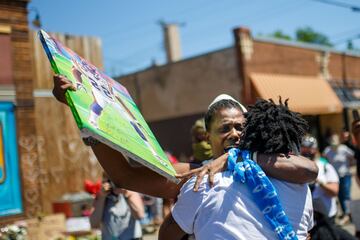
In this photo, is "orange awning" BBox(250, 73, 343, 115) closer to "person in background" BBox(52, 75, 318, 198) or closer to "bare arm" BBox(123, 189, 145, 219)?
"bare arm" BBox(123, 189, 145, 219)

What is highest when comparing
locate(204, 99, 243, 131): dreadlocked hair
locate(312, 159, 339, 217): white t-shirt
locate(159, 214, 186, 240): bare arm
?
locate(204, 99, 243, 131): dreadlocked hair

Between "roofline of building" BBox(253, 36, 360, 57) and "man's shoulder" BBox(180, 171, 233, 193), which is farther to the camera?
"roofline of building" BBox(253, 36, 360, 57)

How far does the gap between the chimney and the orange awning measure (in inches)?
333

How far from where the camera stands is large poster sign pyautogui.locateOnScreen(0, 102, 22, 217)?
8734mm

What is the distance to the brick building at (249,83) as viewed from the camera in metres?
18.1

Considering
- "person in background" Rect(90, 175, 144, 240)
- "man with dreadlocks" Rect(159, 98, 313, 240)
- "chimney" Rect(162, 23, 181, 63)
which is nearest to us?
"man with dreadlocks" Rect(159, 98, 313, 240)

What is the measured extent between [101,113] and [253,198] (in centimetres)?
67

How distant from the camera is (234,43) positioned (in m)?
18.0

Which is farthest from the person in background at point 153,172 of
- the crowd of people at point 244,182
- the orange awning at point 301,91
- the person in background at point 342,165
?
the orange awning at point 301,91

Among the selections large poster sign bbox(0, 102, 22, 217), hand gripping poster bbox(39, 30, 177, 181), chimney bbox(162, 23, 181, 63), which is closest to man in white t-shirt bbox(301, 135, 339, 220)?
hand gripping poster bbox(39, 30, 177, 181)

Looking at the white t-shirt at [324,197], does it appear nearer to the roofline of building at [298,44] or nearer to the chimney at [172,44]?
the roofline of building at [298,44]

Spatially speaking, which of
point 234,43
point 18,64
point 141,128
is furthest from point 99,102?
point 234,43

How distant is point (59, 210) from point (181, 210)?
832cm

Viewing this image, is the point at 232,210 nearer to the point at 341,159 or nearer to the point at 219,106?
the point at 219,106
